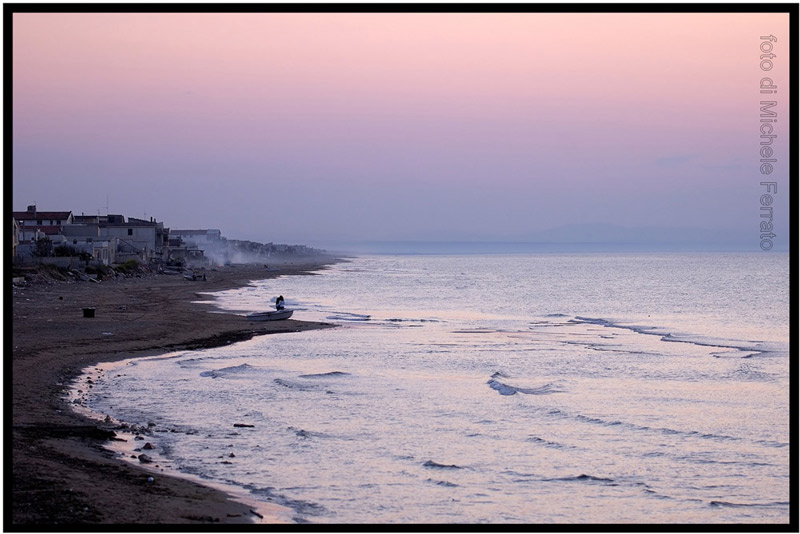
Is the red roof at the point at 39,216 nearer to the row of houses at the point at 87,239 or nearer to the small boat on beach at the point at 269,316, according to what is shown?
the row of houses at the point at 87,239

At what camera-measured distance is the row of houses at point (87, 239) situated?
252 ft

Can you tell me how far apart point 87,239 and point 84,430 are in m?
76.6

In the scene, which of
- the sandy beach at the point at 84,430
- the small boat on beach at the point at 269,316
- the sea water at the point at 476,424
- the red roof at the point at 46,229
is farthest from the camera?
the red roof at the point at 46,229

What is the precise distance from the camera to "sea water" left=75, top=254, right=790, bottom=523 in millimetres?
13148

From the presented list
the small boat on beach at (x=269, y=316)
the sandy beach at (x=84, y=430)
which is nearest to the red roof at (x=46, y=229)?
the sandy beach at (x=84, y=430)

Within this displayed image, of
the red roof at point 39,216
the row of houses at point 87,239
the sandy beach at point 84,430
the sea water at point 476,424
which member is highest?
the red roof at point 39,216

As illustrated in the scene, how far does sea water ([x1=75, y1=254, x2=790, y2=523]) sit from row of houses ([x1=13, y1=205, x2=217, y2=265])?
4885cm

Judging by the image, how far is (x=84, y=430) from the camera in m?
15.7

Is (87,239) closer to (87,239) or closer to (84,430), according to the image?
(87,239)

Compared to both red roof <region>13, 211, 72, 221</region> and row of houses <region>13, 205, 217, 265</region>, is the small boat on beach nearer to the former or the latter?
row of houses <region>13, 205, 217, 265</region>

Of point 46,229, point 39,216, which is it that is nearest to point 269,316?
point 46,229

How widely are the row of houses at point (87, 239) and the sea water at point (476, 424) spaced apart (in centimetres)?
4885

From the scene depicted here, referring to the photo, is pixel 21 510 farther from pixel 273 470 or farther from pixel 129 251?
pixel 129 251

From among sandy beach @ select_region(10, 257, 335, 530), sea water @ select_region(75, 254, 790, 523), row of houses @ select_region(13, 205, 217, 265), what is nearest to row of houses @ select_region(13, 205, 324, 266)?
row of houses @ select_region(13, 205, 217, 265)
